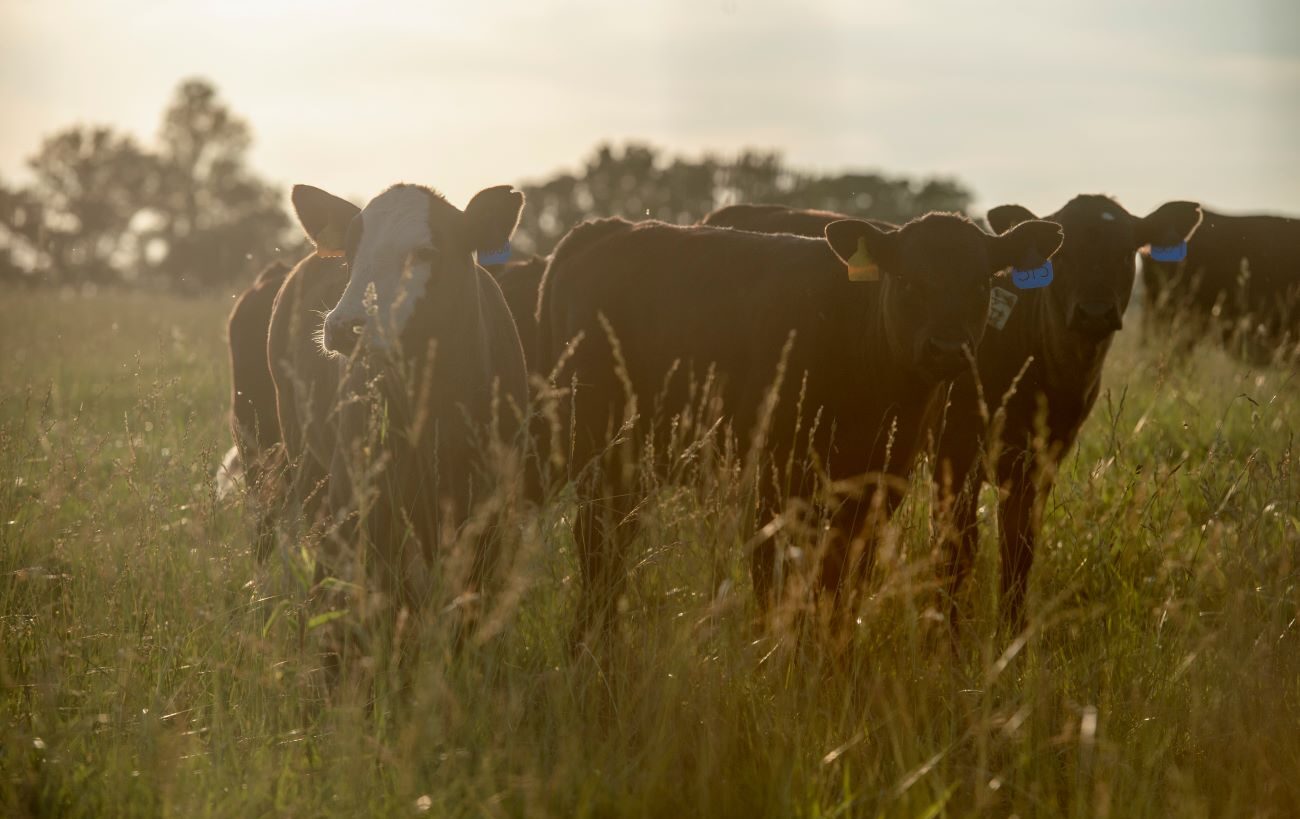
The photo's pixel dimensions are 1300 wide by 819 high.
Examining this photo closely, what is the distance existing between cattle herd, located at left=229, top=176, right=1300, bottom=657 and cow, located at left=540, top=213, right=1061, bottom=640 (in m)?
0.01

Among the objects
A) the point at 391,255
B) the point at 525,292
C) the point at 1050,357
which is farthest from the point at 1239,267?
the point at 391,255

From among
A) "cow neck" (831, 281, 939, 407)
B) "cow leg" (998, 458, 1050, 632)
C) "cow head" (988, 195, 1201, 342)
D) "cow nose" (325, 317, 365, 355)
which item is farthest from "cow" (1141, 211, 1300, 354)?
"cow nose" (325, 317, 365, 355)

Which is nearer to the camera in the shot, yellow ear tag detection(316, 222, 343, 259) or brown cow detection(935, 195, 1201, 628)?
yellow ear tag detection(316, 222, 343, 259)

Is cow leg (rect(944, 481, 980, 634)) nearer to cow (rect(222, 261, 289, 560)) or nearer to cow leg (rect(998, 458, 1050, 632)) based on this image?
cow leg (rect(998, 458, 1050, 632))

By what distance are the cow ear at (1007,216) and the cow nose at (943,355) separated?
1.82 metres

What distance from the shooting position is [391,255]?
5.05m

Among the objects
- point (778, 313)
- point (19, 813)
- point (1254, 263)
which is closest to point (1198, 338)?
point (1254, 263)

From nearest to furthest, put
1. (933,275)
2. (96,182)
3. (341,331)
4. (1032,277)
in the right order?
(341,331) → (933,275) → (1032,277) → (96,182)

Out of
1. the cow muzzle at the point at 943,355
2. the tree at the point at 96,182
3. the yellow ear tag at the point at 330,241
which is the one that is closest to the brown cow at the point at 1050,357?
the cow muzzle at the point at 943,355

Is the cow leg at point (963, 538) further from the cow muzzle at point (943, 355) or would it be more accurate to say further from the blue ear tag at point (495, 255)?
the blue ear tag at point (495, 255)

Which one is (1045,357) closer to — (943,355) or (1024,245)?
(1024,245)

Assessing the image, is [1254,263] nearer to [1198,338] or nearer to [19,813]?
[1198,338]

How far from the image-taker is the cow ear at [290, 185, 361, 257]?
18.5ft

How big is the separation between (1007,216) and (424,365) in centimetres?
333
